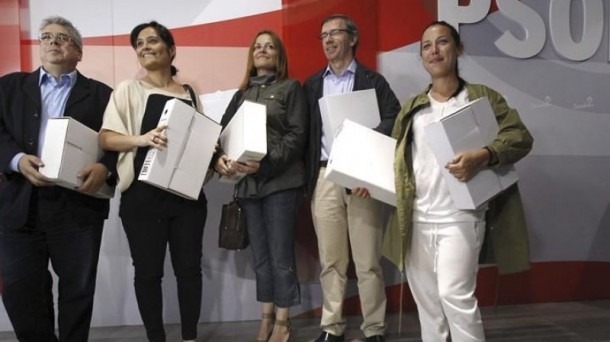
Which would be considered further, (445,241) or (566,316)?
(566,316)

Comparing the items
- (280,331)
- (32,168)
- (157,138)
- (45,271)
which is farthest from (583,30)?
(45,271)

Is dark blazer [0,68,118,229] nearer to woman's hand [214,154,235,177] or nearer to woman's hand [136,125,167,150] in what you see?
woman's hand [136,125,167,150]

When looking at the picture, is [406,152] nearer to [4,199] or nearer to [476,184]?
[476,184]

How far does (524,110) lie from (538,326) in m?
1.42

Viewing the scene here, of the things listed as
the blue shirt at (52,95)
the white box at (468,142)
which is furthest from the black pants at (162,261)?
Result: the white box at (468,142)

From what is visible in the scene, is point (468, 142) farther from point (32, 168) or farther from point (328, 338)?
point (32, 168)

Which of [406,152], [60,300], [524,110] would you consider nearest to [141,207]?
[60,300]

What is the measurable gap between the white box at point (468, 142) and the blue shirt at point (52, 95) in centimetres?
161

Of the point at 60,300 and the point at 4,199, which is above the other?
the point at 4,199

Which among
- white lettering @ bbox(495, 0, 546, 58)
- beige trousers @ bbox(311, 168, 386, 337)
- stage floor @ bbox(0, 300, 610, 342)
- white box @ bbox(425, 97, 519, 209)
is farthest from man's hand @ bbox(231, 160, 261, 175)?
white lettering @ bbox(495, 0, 546, 58)

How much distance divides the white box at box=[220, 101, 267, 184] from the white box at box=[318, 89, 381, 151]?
1.04 feet

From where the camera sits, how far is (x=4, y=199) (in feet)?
6.99

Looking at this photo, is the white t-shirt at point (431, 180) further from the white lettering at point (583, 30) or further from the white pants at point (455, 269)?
the white lettering at point (583, 30)

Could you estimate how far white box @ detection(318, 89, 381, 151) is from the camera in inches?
90.0
